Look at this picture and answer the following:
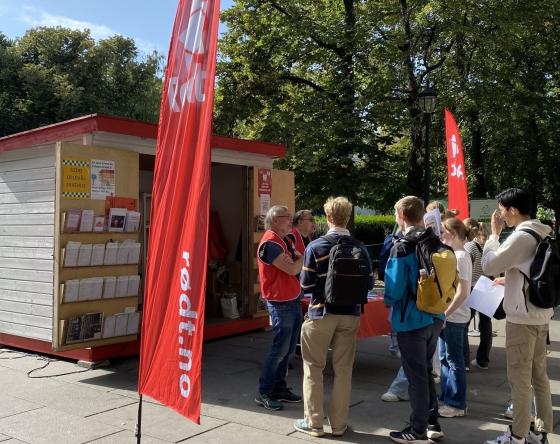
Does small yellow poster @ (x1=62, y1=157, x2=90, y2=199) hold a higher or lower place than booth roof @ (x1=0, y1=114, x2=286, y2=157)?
lower

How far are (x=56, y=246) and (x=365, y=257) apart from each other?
3.57m

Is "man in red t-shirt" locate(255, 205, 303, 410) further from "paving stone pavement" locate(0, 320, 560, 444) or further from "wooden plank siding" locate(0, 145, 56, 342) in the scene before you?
"wooden plank siding" locate(0, 145, 56, 342)

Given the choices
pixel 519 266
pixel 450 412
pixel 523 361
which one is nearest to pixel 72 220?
pixel 450 412

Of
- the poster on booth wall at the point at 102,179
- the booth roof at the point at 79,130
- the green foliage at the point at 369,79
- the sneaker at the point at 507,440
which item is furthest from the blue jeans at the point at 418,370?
the green foliage at the point at 369,79

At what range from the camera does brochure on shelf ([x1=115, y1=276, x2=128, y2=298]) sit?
6715 mm

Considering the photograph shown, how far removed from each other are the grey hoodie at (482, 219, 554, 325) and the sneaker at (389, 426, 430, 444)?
108 cm

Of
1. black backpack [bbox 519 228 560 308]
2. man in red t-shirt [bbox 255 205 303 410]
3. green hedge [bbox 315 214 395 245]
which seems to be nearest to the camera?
black backpack [bbox 519 228 560 308]

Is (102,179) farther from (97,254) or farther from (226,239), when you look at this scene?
(226,239)

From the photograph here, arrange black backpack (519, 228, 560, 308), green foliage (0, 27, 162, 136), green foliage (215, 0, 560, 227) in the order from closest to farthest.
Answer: black backpack (519, 228, 560, 308), green foliage (215, 0, 560, 227), green foliage (0, 27, 162, 136)

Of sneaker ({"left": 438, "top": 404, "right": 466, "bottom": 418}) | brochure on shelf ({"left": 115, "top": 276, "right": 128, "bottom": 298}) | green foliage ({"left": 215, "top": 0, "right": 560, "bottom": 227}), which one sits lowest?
sneaker ({"left": 438, "top": 404, "right": 466, "bottom": 418})

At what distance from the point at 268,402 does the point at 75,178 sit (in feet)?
10.5

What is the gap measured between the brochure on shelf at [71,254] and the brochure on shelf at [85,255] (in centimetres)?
4

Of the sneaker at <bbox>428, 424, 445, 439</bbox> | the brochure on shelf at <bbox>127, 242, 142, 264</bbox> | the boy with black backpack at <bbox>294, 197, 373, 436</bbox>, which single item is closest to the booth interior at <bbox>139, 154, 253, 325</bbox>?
the brochure on shelf at <bbox>127, 242, 142, 264</bbox>

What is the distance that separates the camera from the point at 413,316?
415cm
